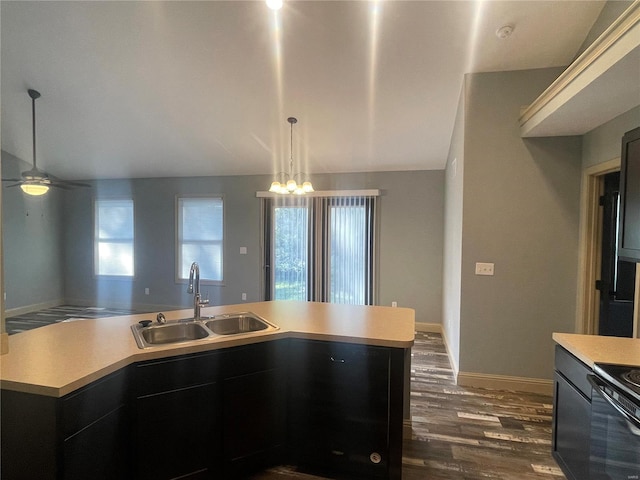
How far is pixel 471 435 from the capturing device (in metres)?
2.35

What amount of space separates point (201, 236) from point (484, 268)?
4899mm

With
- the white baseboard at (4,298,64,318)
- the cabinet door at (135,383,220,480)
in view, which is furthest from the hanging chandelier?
the white baseboard at (4,298,64,318)

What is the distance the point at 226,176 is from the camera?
19.5 ft

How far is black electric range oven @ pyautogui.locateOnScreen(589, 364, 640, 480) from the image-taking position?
1.26 metres

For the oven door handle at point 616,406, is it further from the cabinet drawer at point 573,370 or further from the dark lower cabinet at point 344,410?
the dark lower cabinet at point 344,410

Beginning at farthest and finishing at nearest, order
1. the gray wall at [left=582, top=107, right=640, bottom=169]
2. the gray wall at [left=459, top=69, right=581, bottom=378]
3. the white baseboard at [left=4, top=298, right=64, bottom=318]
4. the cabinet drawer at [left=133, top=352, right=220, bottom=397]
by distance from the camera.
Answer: the white baseboard at [left=4, top=298, right=64, bottom=318]
the gray wall at [left=459, top=69, right=581, bottom=378]
the gray wall at [left=582, top=107, right=640, bottom=169]
the cabinet drawer at [left=133, top=352, right=220, bottom=397]

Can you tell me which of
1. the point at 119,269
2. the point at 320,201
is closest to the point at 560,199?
the point at 320,201

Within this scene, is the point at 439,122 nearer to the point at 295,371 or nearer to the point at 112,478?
the point at 295,371

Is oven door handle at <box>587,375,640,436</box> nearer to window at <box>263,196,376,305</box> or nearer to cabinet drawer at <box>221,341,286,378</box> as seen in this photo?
cabinet drawer at <box>221,341,286,378</box>

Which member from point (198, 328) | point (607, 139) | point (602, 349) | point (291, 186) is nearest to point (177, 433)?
point (198, 328)

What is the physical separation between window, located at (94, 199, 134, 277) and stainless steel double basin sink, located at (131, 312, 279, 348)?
5247mm

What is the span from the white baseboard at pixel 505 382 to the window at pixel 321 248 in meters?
2.26

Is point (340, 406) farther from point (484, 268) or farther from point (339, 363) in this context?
point (484, 268)

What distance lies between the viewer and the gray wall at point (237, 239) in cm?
508
